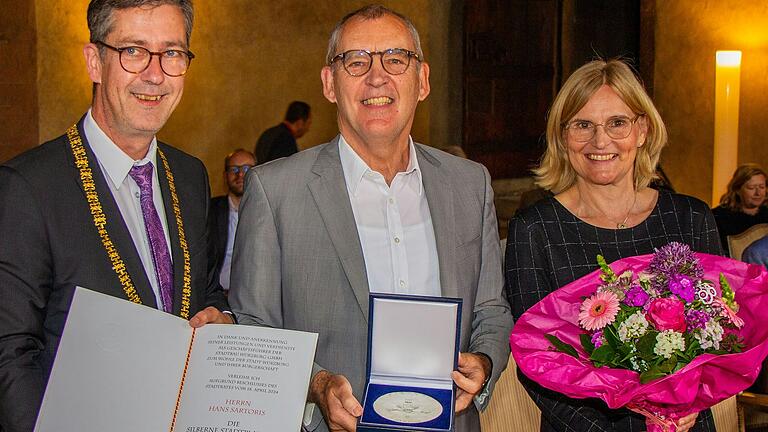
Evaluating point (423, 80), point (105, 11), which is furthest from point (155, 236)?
point (423, 80)

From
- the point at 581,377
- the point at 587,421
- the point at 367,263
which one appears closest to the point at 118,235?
the point at 367,263

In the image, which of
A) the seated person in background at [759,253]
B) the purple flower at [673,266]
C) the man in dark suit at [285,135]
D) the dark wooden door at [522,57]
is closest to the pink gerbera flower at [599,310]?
the purple flower at [673,266]

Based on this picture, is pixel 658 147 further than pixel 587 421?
Yes

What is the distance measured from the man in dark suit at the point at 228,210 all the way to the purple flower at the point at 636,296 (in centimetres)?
354

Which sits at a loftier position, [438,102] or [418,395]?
[438,102]

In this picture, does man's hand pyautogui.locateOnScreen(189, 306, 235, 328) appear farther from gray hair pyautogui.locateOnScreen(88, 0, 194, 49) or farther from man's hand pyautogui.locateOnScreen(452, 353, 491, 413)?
gray hair pyautogui.locateOnScreen(88, 0, 194, 49)

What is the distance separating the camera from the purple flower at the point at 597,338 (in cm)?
226

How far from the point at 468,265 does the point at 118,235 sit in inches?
33.9

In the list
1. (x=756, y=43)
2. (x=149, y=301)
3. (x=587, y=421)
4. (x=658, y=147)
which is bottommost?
(x=587, y=421)

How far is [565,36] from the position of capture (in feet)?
38.3

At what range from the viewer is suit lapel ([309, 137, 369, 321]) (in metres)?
2.34

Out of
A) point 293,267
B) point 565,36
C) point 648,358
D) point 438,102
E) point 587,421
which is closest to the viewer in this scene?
point 648,358

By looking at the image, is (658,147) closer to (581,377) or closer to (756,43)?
(581,377)

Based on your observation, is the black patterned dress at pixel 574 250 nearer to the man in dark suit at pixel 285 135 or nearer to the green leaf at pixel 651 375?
the green leaf at pixel 651 375
